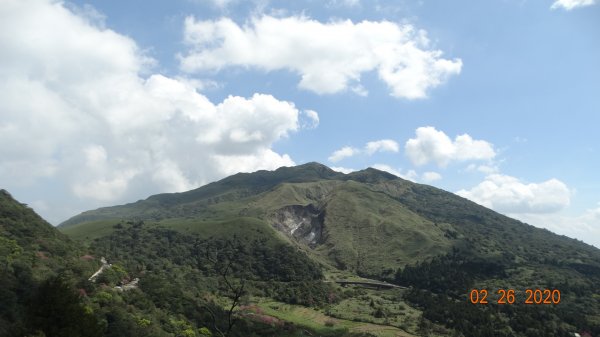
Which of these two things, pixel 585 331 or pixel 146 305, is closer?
pixel 146 305

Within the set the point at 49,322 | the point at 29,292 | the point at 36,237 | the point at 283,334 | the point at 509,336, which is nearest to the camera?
the point at 49,322

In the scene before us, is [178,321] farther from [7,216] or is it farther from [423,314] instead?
[423,314]

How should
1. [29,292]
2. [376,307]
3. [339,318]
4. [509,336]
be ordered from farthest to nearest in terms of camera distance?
1. [376,307]
2. [339,318]
3. [509,336]
4. [29,292]

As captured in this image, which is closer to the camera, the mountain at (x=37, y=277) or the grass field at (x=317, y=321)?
the mountain at (x=37, y=277)

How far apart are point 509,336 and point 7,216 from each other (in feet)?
551

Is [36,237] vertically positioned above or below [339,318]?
above

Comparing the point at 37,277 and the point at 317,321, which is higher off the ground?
the point at 37,277

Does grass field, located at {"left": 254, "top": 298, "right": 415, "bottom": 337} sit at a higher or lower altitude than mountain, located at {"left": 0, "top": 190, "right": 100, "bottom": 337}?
lower

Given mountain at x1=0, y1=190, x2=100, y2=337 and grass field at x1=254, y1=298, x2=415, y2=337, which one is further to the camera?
grass field at x1=254, y1=298, x2=415, y2=337

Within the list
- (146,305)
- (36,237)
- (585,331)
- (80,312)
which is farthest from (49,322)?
(585,331)

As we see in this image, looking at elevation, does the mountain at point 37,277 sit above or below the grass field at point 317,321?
above

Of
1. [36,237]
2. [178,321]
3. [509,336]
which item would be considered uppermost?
[36,237]

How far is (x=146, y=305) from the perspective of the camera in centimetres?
10025

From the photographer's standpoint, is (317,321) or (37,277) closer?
(37,277)
